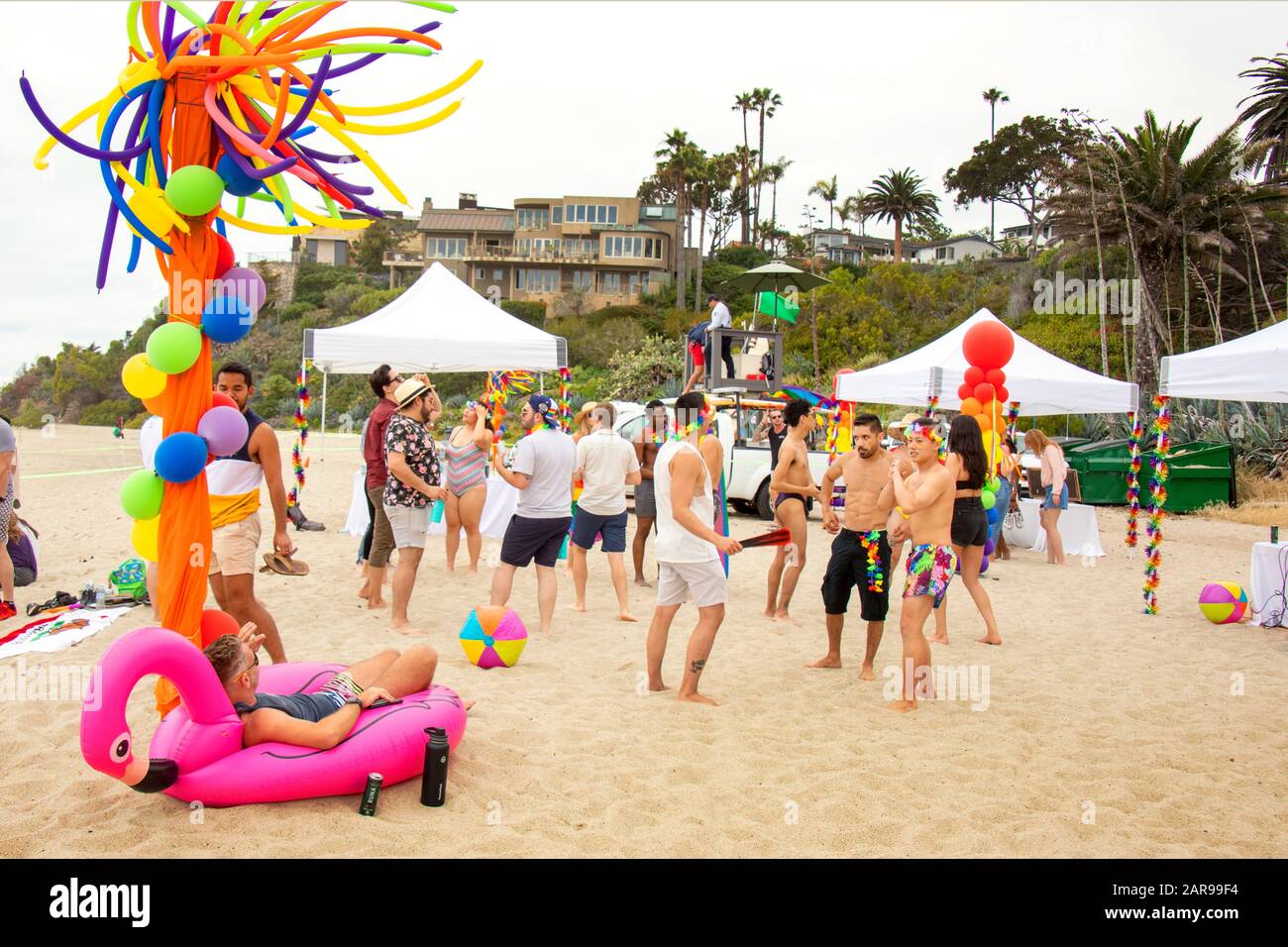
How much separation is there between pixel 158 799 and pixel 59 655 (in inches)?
103

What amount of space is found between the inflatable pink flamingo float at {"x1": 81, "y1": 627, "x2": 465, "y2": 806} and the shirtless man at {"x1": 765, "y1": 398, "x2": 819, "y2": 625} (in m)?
3.98

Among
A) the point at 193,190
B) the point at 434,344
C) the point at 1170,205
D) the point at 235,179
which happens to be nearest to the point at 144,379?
the point at 193,190

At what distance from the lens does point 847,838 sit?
384 centimetres

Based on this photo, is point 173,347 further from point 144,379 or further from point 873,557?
point 873,557

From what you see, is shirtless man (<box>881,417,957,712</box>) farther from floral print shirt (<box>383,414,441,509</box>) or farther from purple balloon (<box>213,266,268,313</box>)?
purple balloon (<box>213,266,268,313</box>)

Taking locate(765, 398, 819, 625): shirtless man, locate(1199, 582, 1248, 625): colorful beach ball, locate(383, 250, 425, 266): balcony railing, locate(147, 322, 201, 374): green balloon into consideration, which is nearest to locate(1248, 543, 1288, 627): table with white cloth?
locate(1199, 582, 1248, 625): colorful beach ball

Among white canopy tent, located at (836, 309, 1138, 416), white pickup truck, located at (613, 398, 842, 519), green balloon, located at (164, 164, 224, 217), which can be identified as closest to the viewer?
green balloon, located at (164, 164, 224, 217)

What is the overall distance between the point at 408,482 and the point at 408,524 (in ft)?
1.06

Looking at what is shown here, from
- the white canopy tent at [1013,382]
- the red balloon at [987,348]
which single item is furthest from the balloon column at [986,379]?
the white canopy tent at [1013,382]

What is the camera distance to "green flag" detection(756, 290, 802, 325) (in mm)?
13828

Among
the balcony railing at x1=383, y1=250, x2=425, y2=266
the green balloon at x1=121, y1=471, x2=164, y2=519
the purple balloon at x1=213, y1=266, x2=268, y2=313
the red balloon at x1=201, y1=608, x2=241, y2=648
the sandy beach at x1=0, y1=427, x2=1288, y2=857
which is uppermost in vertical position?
the balcony railing at x1=383, y1=250, x2=425, y2=266

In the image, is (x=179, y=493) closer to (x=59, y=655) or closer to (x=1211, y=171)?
(x=59, y=655)

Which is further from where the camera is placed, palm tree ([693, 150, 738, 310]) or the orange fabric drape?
palm tree ([693, 150, 738, 310])
